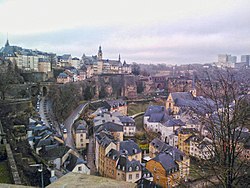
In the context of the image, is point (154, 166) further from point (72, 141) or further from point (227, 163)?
point (227, 163)

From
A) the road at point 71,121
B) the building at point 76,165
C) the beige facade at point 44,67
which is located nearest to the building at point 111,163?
the building at point 76,165

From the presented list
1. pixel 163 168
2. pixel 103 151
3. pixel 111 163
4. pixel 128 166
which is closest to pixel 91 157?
pixel 103 151

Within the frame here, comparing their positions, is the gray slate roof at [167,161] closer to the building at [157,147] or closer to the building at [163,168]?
the building at [163,168]

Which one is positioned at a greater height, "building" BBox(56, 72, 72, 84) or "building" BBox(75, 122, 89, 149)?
"building" BBox(56, 72, 72, 84)

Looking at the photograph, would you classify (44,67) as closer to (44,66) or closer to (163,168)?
(44,66)

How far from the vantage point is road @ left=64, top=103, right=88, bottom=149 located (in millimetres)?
24000

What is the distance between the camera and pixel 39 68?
4906cm

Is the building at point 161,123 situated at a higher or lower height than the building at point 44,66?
lower

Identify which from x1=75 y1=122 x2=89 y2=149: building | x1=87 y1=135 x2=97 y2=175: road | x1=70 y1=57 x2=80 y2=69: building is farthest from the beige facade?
x1=75 y1=122 x2=89 y2=149: building

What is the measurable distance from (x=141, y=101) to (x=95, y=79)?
9.36 meters

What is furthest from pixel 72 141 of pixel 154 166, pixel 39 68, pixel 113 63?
pixel 113 63

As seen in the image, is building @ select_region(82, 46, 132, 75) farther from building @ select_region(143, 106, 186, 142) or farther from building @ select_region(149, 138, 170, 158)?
building @ select_region(149, 138, 170, 158)

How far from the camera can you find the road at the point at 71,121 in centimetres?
2400

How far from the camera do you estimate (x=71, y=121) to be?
102ft
